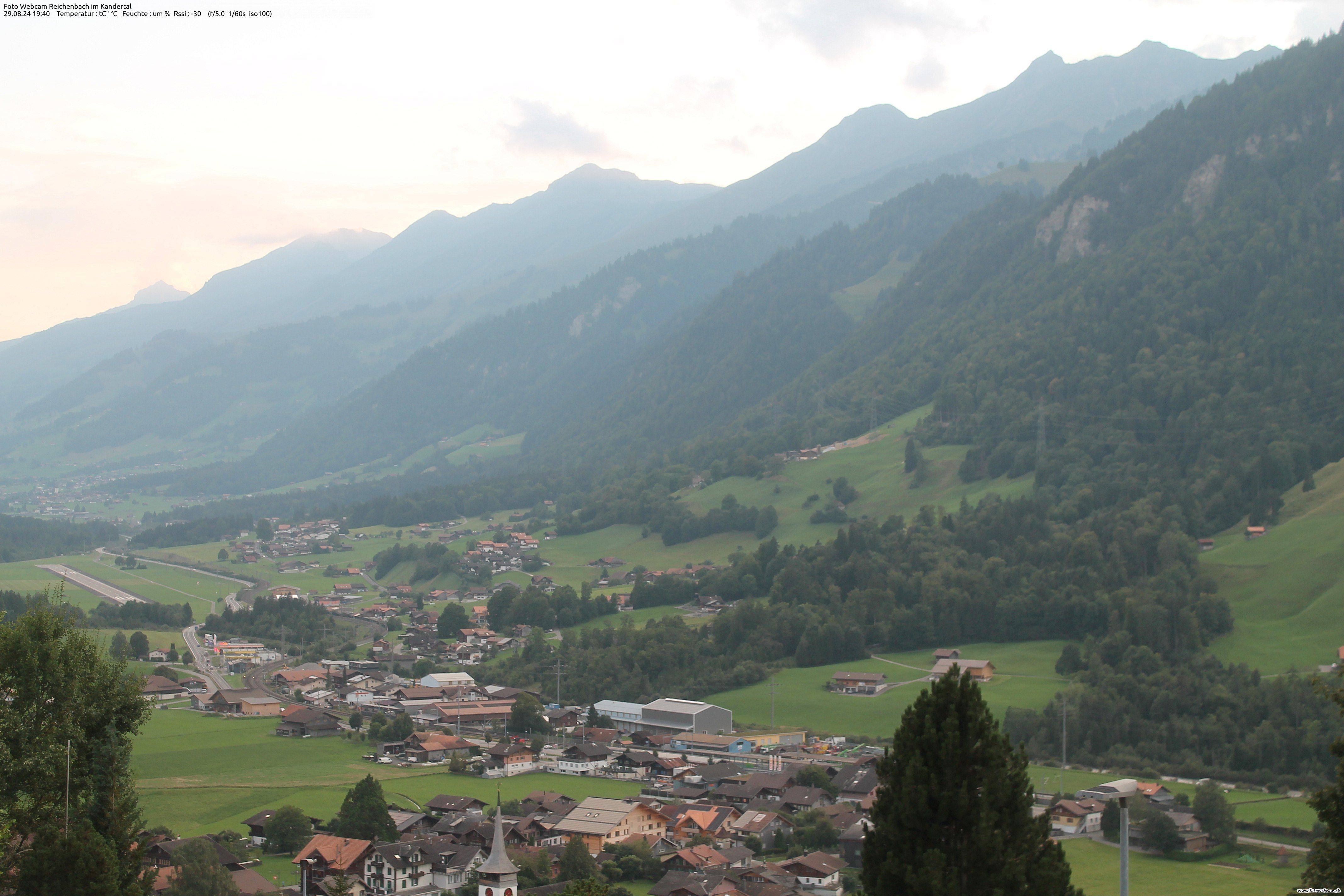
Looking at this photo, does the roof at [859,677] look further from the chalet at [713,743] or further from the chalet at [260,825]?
the chalet at [260,825]

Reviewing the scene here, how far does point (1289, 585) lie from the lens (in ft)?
267

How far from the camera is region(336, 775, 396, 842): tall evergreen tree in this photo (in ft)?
152

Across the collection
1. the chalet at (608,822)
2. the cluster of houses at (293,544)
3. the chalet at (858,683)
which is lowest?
the chalet at (608,822)

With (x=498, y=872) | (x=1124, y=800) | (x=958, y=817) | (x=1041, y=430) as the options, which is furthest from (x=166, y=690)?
(x=1041, y=430)

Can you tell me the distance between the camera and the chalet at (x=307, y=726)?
234 feet

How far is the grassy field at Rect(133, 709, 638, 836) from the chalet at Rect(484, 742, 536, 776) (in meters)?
1.55

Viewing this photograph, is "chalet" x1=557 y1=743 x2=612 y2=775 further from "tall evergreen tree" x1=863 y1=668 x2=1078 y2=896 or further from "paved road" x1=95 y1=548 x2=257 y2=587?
"paved road" x1=95 y1=548 x2=257 y2=587

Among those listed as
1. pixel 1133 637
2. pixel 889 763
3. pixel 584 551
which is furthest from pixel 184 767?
pixel 584 551

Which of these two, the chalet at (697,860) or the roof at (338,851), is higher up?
the roof at (338,851)

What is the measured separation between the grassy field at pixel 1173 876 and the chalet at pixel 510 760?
28.2m

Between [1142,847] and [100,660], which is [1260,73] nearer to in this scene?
[1142,847]

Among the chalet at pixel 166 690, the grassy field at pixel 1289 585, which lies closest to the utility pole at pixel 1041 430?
the grassy field at pixel 1289 585

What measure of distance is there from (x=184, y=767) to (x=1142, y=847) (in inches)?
1715

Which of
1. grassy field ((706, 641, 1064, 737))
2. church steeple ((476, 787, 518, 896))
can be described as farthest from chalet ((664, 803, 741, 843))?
church steeple ((476, 787, 518, 896))
